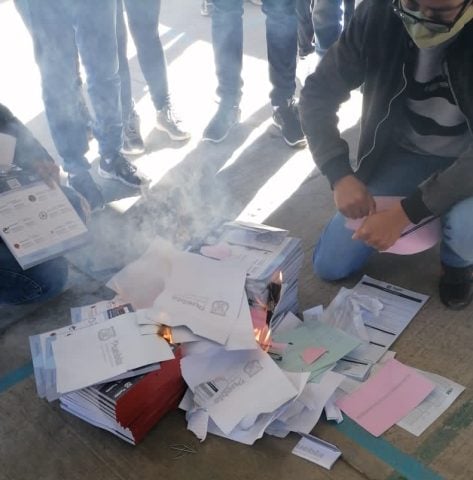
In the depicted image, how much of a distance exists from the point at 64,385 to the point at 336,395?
67cm

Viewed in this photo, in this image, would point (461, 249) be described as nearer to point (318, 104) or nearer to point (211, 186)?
point (318, 104)

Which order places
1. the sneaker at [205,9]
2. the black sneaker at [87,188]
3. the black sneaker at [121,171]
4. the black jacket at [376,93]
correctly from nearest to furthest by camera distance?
the black jacket at [376,93] < the black sneaker at [87,188] < the black sneaker at [121,171] < the sneaker at [205,9]

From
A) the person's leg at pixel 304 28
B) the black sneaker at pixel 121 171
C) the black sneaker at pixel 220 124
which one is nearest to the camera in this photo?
the black sneaker at pixel 121 171

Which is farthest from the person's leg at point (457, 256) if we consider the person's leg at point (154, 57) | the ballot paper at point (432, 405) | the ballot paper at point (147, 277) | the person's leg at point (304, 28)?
the person's leg at point (304, 28)

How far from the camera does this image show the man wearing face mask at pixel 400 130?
4.80ft

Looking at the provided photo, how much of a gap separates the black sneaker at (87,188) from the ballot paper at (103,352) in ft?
3.01

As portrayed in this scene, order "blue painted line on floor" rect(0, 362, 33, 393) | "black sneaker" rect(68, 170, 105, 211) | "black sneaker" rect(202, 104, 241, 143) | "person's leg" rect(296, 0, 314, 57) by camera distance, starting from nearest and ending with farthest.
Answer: "blue painted line on floor" rect(0, 362, 33, 393) → "black sneaker" rect(68, 170, 105, 211) → "black sneaker" rect(202, 104, 241, 143) → "person's leg" rect(296, 0, 314, 57)

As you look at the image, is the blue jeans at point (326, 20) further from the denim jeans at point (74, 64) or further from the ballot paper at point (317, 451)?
the ballot paper at point (317, 451)

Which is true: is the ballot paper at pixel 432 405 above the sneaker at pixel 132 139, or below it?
below

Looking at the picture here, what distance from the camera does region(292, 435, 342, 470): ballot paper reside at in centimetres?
131

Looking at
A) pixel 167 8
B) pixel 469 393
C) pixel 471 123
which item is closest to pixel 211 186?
pixel 471 123

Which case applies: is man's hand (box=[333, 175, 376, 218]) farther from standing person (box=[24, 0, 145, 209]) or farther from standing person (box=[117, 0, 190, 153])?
standing person (box=[117, 0, 190, 153])

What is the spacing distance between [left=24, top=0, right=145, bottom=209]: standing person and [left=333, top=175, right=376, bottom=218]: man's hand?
42.8 inches

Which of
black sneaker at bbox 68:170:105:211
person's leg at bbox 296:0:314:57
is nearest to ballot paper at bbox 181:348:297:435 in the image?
black sneaker at bbox 68:170:105:211
